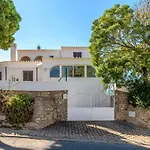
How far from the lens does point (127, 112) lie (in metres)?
20.5

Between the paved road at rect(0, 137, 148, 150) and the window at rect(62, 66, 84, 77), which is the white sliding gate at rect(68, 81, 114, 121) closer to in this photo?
the window at rect(62, 66, 84, 77)

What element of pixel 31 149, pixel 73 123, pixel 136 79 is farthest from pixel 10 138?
pixel 136 79

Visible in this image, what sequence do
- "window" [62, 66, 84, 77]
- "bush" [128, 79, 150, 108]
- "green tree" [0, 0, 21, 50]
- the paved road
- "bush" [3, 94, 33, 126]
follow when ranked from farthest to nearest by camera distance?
"window" [62, 66, 84, 77], "bush" [128, 79, 150, 108], "bush" [3, 94, 33, 126], "green tree" [0, 0, 21, 50], the paved road

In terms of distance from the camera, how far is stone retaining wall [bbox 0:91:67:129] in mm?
17047

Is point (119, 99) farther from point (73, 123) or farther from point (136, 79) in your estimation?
point (73, 123)

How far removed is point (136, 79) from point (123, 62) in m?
1.95

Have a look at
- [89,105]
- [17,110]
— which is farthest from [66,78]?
[17,110]

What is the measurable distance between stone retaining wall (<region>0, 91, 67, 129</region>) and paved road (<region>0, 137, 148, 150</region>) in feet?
10.5

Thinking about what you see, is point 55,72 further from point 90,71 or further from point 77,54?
point 77,54

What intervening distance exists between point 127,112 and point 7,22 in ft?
39.3

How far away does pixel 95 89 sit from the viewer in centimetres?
2306

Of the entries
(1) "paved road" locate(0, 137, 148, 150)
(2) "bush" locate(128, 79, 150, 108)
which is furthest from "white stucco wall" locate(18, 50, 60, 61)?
(1) "paved road" locate(0, 137, 148, 150)

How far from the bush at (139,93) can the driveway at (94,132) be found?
1.79m

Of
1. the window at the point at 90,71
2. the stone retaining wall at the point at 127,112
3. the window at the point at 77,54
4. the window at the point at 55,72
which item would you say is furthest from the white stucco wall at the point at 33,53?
the stone retaining wall at the point at 127,112
